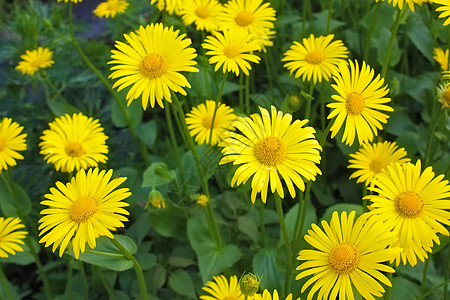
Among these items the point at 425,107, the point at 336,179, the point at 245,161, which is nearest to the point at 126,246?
the point at 245,161

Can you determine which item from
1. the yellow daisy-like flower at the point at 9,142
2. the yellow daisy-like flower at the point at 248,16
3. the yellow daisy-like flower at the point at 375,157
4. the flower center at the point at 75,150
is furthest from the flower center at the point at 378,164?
the yellow daisy-like flower at the point at 9,142

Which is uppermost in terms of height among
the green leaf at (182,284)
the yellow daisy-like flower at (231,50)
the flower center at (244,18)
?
the flower center at (244,18)

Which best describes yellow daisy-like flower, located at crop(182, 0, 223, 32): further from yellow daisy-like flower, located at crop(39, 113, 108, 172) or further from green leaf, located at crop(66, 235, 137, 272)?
green leaf, located at crop(66, 235, 137, 272)

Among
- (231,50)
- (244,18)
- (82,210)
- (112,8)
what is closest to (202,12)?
(244,18)

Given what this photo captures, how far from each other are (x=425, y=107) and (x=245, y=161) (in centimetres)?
132

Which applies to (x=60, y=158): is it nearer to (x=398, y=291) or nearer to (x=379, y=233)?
A: (x=379, y=233)

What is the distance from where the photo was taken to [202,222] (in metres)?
1.67

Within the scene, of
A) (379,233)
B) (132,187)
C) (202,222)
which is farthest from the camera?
(132,187)

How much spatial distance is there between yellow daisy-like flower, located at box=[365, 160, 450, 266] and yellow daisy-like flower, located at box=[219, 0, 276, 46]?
29.0 inches

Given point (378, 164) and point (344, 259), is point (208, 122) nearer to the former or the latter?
point (378, 164)

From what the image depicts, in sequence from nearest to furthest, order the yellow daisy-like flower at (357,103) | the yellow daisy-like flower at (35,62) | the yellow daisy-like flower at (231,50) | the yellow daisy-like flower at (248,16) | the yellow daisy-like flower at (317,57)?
the yellow daisy-like flower at (357,103), the yellow daisy-like flower at (231,50), the yellow daisy-like flower at (317,57), the yellow daisy-like flower at (248,16), the yellow daisy-like flower at (35,62)

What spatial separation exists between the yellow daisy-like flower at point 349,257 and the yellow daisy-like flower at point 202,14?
35.9 inches

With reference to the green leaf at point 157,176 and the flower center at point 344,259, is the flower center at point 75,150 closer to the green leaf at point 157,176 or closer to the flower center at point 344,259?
the green leaf at point 157,176

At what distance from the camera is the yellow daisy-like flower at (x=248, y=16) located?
158cm
